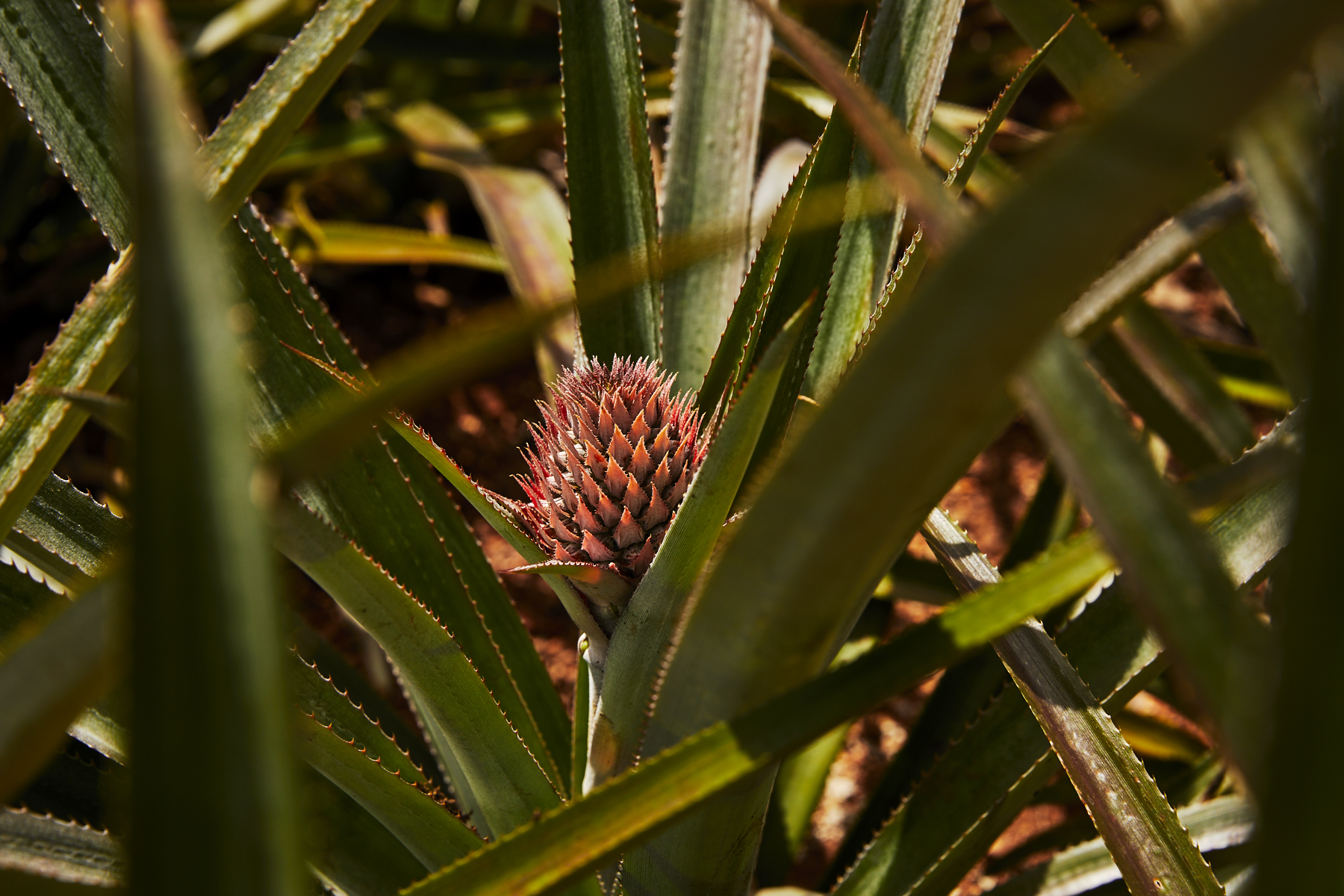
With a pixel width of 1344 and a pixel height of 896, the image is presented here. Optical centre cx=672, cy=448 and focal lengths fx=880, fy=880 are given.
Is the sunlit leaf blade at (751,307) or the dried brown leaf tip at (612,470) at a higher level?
the sunlit leaf blade at (751,307)

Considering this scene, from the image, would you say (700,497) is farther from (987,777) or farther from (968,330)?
(987,777)

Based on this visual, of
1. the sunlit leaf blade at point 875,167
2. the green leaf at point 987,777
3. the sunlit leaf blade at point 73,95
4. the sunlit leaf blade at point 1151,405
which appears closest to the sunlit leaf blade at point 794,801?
the green leaf at point 987,777

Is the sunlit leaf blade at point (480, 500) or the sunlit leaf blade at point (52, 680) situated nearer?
the sunlit leaf blade at point (52, 680)

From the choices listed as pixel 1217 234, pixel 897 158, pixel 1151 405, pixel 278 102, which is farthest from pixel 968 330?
pixel 1151 405

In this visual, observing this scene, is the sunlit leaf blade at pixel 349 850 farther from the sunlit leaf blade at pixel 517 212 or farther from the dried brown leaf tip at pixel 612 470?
the sunlit leaf blade at pixel 517 212

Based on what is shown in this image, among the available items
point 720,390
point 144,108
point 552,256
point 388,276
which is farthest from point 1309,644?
point 388,276

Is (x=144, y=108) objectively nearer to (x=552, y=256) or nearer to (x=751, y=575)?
(x=751, y=575)
